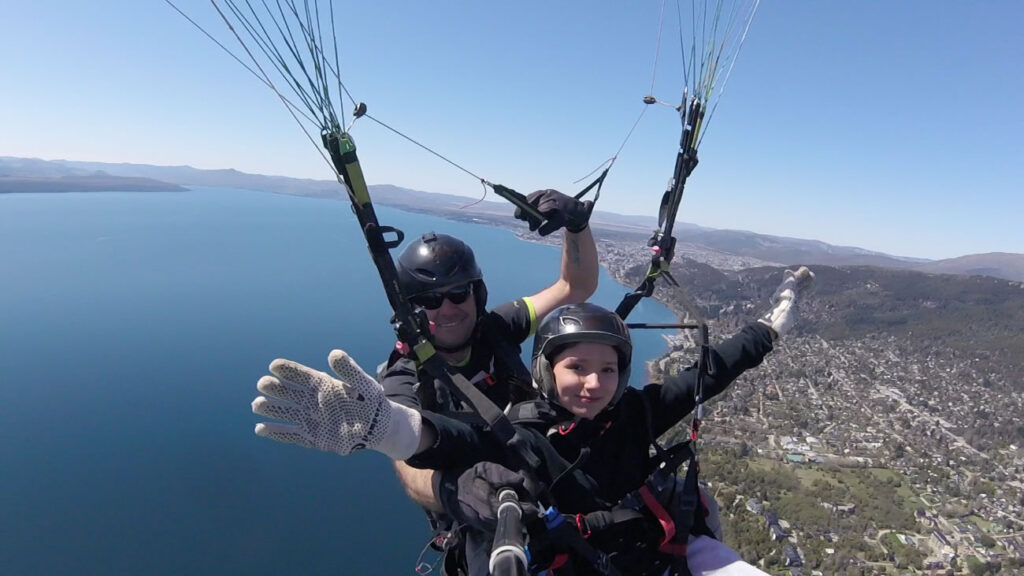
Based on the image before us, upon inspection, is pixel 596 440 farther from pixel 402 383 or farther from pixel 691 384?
pixel 402 383

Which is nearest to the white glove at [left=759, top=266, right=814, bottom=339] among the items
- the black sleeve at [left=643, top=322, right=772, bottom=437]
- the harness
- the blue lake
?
the black sleeve at [left=643, top=322, right=772, bottom=437]

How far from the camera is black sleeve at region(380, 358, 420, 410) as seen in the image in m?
2.02

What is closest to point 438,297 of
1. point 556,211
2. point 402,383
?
point 402,383

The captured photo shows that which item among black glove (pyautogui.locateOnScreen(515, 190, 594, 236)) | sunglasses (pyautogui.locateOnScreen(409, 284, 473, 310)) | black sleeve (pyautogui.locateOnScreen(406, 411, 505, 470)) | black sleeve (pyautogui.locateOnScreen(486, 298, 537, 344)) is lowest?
black sleeve (pyautogui.locateOnScreen(406, 411, 505, 470))

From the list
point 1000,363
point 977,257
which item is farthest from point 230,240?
point 977,257

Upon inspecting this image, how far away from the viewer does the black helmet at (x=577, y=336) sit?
1.69 meters

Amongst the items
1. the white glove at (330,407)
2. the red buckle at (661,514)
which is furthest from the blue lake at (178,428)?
the white glove at (330,407)

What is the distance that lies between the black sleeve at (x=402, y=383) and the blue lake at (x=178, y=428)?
15.6m

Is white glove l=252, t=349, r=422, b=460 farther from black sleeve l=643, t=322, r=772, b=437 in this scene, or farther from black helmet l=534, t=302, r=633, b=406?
black sleeve l=643, t=322, r=772, b=437

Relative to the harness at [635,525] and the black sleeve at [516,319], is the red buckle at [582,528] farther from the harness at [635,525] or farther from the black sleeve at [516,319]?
the black sleeve at [516,319]

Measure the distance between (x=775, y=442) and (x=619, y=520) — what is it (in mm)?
31280

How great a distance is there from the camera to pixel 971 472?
27219 mm

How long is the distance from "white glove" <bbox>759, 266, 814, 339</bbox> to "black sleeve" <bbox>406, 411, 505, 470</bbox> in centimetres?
148

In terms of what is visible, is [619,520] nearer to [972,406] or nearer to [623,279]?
[972,406]
